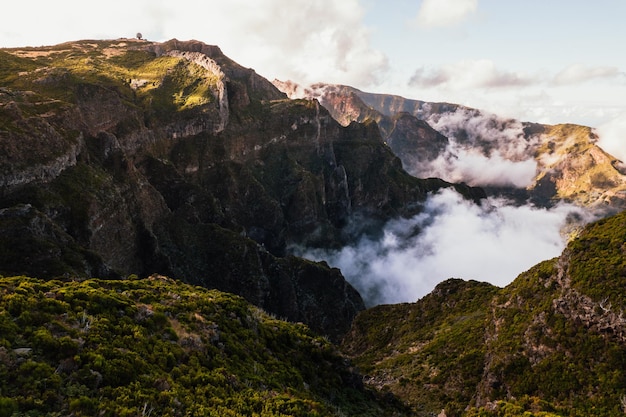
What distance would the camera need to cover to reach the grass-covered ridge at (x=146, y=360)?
23688 millimetres

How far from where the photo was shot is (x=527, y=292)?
66.6 m

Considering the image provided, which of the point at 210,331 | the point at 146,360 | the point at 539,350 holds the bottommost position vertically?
the point at 146,360

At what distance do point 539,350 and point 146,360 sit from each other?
2031 inches

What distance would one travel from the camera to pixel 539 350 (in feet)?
177

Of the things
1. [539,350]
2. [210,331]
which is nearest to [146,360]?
[210,331]

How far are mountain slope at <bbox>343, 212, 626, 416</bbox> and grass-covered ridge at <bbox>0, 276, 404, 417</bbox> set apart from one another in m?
19.8

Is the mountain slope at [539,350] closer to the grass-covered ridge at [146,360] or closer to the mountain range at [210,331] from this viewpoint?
the mountain range at [210,331]

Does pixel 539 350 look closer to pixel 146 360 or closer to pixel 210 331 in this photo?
pixel 210 331

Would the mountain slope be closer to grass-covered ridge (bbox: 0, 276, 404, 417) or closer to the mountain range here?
the mountain range

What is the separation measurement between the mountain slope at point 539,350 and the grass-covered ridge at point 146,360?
780 inches

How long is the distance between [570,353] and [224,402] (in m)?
45.9

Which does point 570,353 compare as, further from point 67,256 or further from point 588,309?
point 67,256

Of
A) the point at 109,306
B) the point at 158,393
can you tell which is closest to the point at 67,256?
the point at 109,306

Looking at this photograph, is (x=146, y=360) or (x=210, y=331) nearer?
(x=146, y=360)
